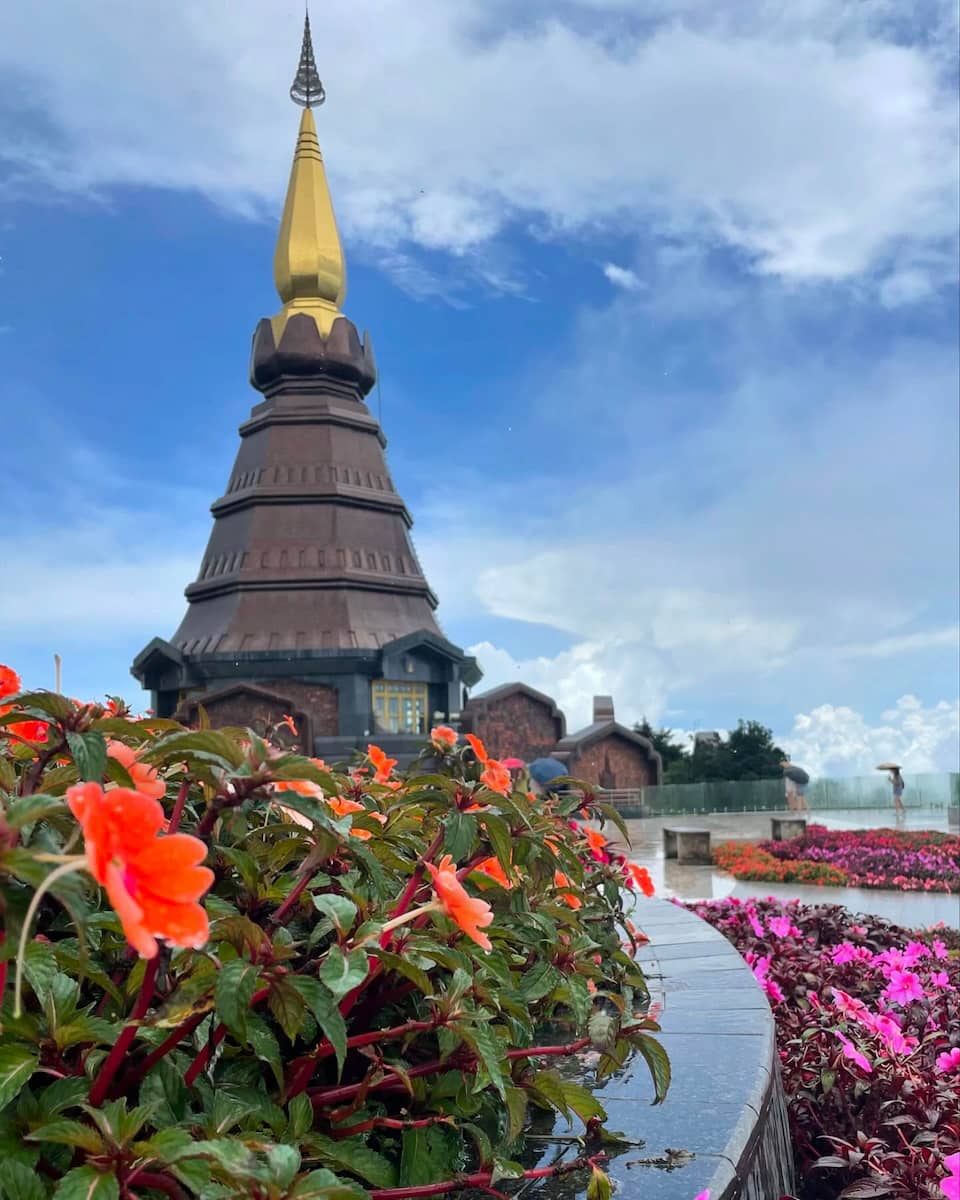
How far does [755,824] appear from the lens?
2103 centimetres

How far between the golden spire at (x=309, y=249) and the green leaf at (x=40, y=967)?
2524 cm

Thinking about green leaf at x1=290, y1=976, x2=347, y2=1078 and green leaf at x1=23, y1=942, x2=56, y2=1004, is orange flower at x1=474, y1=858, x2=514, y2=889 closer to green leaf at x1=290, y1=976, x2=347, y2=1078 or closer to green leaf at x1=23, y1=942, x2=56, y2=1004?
green leaf at x1=290, y1=976, x2=347, y2=1078

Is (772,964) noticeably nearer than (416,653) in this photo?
Yes

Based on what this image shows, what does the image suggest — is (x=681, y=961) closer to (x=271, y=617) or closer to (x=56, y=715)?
(x=56, y=715)

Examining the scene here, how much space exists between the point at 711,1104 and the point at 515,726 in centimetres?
2164

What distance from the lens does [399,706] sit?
75.3ft

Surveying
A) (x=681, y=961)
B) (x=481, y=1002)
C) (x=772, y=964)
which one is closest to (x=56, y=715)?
(x=481, y=1002)

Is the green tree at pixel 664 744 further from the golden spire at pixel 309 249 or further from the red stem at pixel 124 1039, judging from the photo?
the red stem at pixel 124 1039

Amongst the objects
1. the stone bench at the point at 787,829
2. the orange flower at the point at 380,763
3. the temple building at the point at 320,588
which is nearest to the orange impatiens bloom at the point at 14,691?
the orange flower at the point at 380,763

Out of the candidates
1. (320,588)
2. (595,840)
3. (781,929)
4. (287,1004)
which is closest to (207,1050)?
(287,1004)

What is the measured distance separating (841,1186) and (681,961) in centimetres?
132

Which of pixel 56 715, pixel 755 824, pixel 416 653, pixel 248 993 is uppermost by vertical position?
pixel 416 653

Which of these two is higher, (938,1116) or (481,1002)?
(481,1002)

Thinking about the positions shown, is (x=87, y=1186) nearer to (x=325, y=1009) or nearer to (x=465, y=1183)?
(x=325, y=1009)
